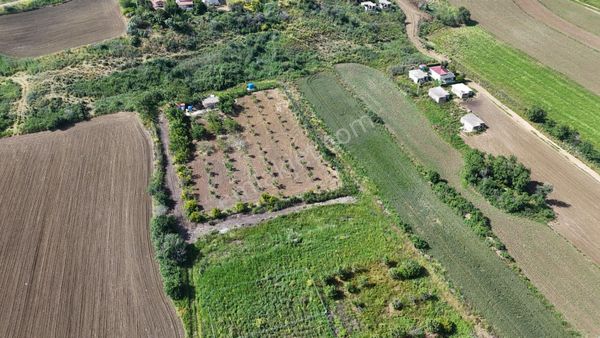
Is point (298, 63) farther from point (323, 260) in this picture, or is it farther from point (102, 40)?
point (323, 260)

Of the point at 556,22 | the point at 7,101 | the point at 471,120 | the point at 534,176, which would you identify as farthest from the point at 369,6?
the point at 7,101

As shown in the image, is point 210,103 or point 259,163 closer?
point 259,163

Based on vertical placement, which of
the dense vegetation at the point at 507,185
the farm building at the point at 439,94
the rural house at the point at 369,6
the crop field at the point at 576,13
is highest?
the crop field at the point at 576,13

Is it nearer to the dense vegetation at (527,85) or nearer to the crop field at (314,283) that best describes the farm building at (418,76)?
the dense vegetation at (527,85)

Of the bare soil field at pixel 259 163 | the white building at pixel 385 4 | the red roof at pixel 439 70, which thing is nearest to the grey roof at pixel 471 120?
the red roof at pixel 439 70

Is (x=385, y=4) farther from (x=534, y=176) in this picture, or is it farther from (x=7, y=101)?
(x=7, y=101)

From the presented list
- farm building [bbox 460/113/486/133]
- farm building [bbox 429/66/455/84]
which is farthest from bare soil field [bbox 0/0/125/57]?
farm building [bbox 460/113/486/133]

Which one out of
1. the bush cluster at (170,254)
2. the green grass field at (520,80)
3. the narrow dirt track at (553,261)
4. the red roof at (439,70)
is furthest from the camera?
the red roof at (439,70)
